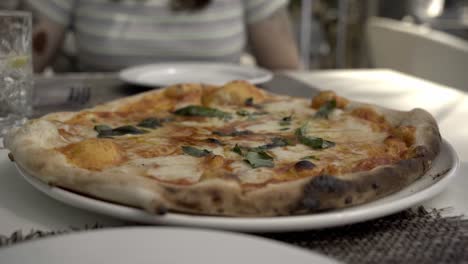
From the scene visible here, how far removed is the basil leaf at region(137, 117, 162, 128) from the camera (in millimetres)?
1092

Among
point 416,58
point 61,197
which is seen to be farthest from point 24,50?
point 416,58

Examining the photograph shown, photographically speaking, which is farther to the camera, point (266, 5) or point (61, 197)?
point (266, 5)

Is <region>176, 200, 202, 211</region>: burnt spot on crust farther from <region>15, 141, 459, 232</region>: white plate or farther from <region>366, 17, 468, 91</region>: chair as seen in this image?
<region>366, 17, 468, 91</region>: chair

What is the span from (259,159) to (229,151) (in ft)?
0.27

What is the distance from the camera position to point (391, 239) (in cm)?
72

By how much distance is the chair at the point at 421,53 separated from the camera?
8.01 ft

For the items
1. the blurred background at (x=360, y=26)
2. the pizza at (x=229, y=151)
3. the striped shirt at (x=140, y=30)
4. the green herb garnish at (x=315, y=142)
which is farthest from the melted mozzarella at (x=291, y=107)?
the blurred background at (x=360, y=26)

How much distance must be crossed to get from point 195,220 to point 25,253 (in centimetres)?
20

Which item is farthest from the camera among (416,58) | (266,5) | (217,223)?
(416,58)

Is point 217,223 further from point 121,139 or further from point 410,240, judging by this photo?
point 121,139

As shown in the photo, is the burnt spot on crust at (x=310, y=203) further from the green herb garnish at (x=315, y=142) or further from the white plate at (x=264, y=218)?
the green herb garnish at (x=315, y=142)

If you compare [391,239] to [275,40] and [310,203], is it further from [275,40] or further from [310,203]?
[275,40]

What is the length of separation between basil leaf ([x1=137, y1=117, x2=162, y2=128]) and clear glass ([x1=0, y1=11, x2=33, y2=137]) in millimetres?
275

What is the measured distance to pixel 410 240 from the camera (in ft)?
2.35
